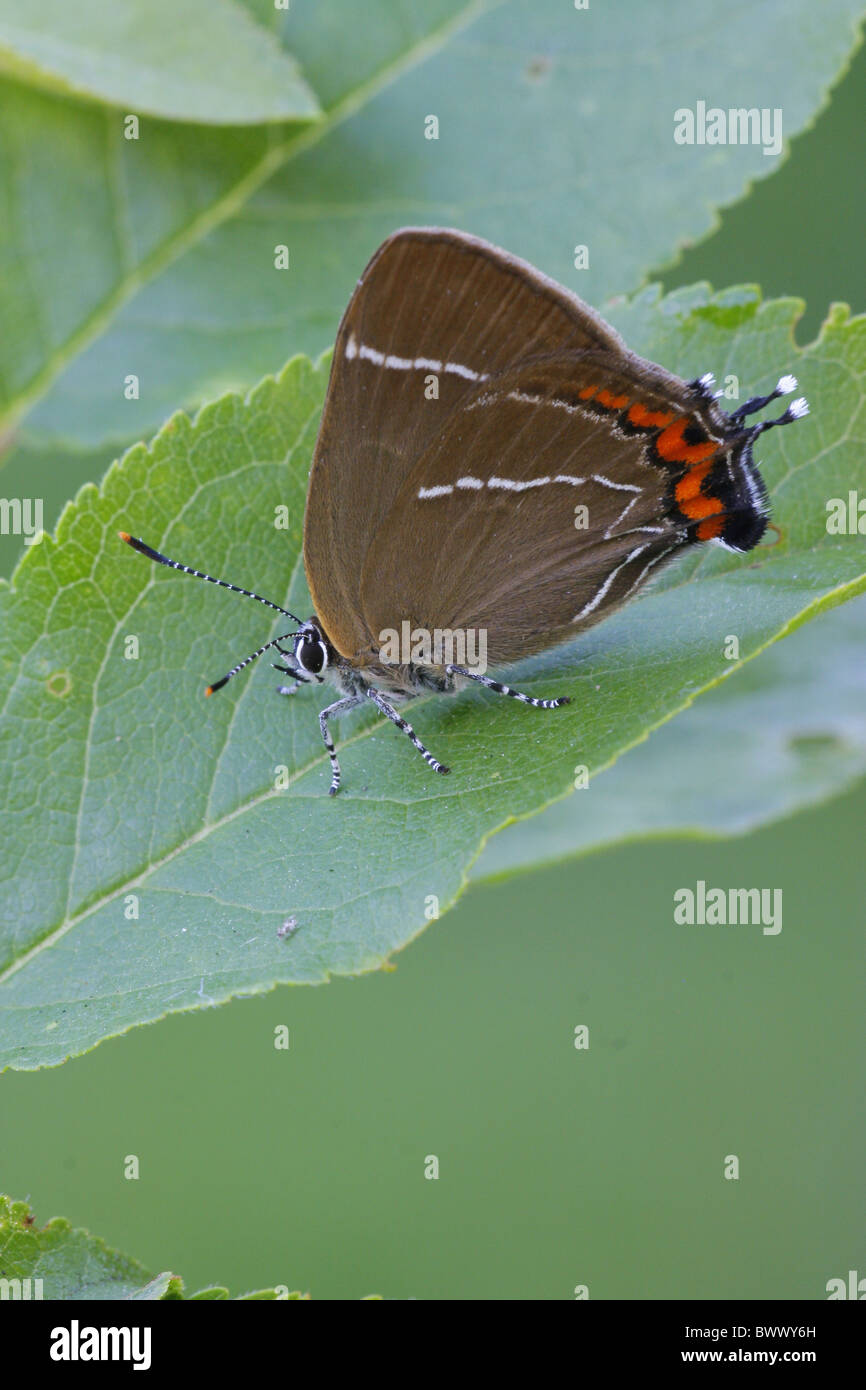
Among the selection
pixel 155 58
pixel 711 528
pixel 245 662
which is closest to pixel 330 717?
pixel 245 662

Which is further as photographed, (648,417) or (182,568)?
(648,417)

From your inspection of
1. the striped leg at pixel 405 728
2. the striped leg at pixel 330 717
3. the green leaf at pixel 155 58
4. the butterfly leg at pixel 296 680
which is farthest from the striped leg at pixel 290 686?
the green leaf at pixel 155 58

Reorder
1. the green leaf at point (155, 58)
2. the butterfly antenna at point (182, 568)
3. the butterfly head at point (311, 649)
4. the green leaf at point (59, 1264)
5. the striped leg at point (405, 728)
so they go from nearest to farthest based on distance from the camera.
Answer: the green leaf at point (59, 1264) → the green leaf at point (155, 58) → the butterfly antenna at point (182, 568) → the striped leg at point (405, 728) → the butterfly head at point (311, 649)

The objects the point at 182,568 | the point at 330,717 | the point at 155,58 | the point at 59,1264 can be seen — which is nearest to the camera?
the point at 59,1264

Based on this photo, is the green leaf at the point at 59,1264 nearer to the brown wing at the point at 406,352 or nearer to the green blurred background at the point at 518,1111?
the brown wing at the point at 406,352

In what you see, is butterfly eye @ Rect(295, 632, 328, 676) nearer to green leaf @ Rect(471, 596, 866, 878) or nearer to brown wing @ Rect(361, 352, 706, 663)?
brown wing @ Rect(361, 352, 706, 663)

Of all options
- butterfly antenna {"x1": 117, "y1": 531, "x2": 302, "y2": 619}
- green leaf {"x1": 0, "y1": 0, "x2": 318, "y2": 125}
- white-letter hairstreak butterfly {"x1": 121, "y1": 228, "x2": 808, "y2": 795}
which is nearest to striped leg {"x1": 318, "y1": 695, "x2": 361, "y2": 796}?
white-letter hairstreak butterfly {"x1": 121, "y1": 228, "x2": 808, "y2": 795}

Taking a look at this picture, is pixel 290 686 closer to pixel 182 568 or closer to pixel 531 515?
pixel 182 568

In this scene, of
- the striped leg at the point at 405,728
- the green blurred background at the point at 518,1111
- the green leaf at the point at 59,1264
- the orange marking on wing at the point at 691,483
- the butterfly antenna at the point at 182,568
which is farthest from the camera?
the green blurred background at the point at 518,1111
